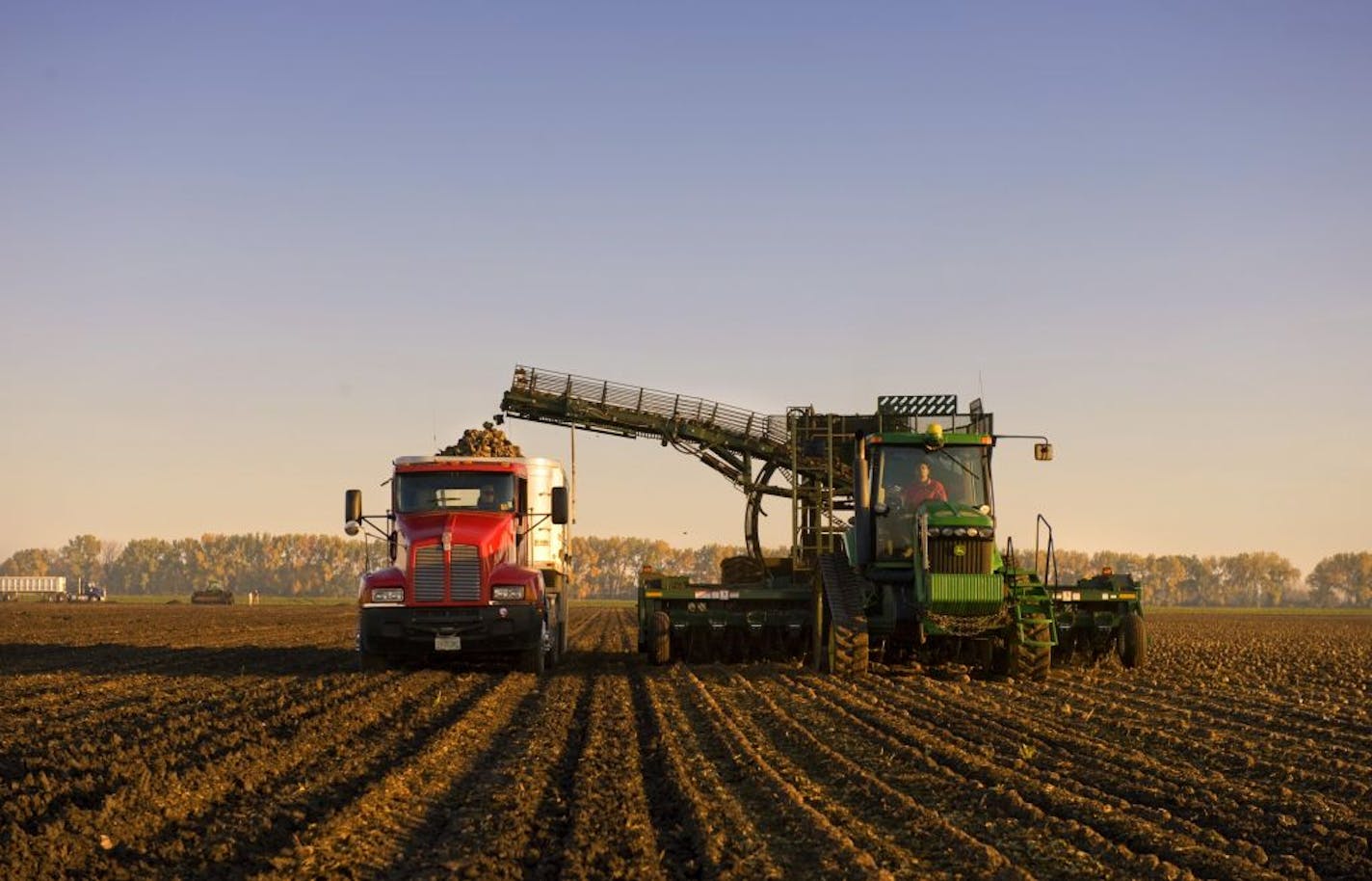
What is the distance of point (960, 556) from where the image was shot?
1755 centimetres

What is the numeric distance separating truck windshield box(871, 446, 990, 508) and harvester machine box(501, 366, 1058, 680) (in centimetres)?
1

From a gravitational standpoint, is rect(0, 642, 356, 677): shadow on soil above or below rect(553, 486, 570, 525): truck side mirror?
below

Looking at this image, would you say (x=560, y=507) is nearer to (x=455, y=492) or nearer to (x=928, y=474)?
(x=455, y=492)

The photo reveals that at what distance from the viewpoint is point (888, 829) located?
8.23m

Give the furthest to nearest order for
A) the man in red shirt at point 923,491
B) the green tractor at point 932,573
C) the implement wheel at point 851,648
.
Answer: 1. the man in red shirt at point 923,491
2. the implement wheel at point 851,648
3. the green tractor at point 932,573

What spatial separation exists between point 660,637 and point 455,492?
12.2ft

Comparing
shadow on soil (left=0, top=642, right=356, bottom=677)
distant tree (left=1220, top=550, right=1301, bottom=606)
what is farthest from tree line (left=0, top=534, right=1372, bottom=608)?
shadow on soil (left=0, top=642, right=356, bottom=677)

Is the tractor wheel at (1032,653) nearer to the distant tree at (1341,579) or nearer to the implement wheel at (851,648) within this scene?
the implement wheel at (851,648)

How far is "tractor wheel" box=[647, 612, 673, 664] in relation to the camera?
20578 mm

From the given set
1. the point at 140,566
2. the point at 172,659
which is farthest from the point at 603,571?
the point at 172,659

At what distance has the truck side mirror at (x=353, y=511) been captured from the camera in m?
19.3

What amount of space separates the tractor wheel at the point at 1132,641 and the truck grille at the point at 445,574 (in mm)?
9169

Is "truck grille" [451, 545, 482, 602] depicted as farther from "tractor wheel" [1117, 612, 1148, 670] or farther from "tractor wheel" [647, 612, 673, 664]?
"tractor wheel" [1117, 612, 1148, 670]

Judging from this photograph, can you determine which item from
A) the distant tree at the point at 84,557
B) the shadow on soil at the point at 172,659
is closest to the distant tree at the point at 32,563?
the distant tree at the point at 84,557
